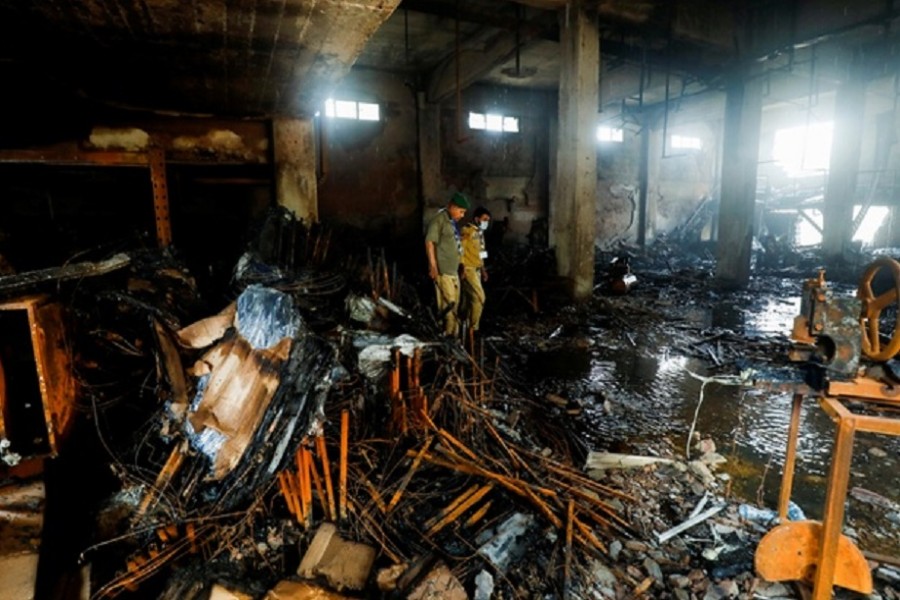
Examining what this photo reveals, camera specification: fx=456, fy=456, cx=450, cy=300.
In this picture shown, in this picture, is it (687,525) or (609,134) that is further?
(609,134)

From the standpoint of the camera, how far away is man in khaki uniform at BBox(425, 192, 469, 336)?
581 centimetres

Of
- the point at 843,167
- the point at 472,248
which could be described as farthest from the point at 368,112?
the point at 843,167

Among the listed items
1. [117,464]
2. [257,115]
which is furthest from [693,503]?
[257,115]

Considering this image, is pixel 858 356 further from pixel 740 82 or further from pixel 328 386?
pixel 740 82

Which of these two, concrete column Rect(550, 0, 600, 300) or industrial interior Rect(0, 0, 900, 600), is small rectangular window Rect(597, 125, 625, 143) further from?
concrete column Rect(550, 0, 600, 300)

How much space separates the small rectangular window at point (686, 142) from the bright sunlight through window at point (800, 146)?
370 centimetres

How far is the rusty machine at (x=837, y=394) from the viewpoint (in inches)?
78.2

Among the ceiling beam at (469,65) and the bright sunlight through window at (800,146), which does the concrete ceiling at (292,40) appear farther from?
the bright sunlight through window at (800,146)

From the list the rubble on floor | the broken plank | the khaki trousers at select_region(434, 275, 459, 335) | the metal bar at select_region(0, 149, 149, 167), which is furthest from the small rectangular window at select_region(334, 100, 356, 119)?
the broken plank

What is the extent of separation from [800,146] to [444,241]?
65.8ft

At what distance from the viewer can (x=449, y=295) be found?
19.8 ft

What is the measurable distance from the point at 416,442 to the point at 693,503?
180cm

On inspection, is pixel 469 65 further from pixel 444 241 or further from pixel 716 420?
pixel 716 420

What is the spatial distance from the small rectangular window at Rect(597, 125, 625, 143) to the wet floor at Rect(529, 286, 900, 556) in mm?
9435
